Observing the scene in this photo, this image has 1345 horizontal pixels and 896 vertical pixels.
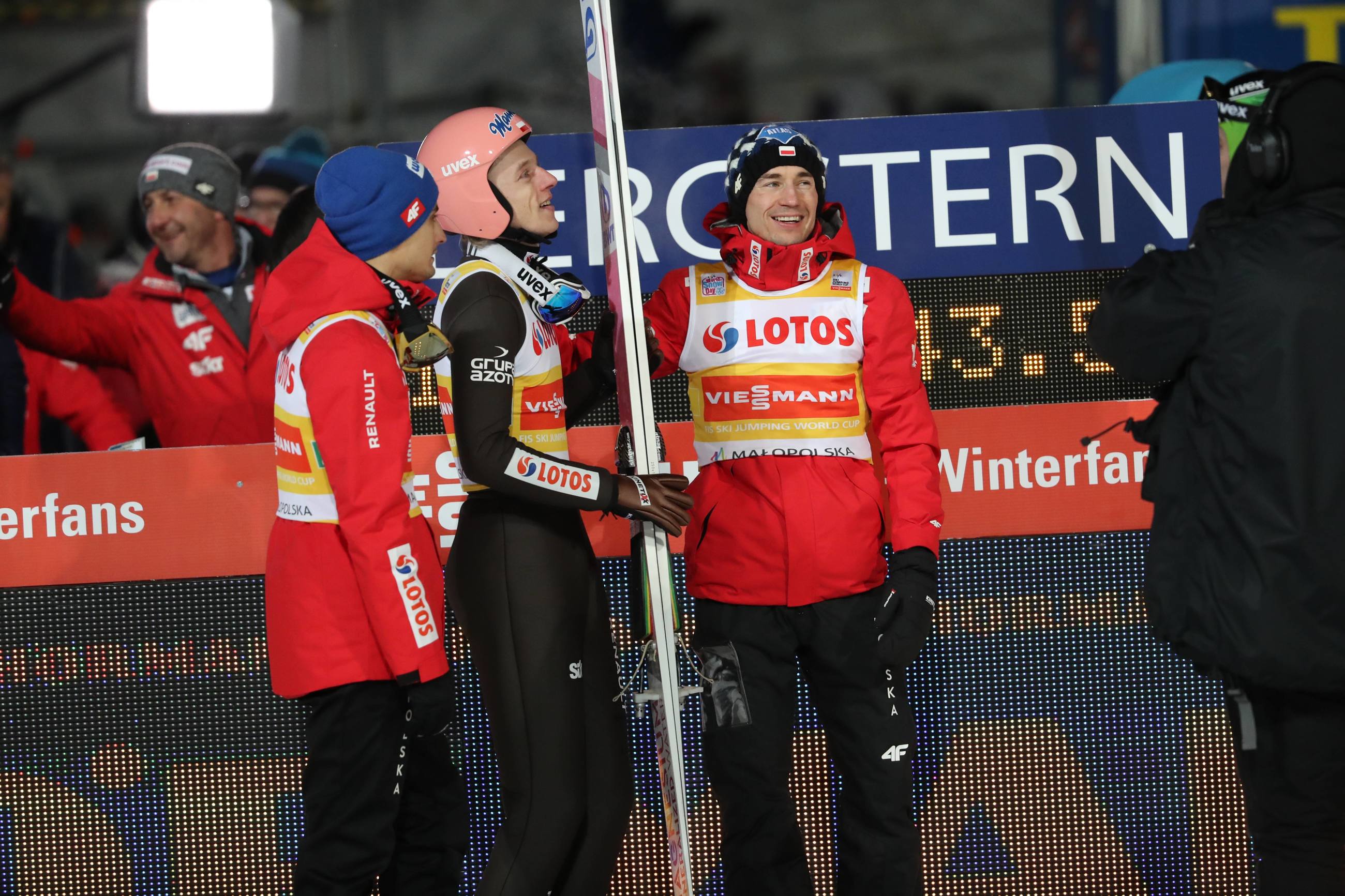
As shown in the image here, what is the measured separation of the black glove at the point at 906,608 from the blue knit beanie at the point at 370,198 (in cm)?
115

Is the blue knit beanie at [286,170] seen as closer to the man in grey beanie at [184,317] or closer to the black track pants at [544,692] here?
the man in grey beanie at [184,317]

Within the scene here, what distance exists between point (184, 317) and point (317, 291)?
5.06 feet

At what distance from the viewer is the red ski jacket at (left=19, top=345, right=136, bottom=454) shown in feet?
13.8

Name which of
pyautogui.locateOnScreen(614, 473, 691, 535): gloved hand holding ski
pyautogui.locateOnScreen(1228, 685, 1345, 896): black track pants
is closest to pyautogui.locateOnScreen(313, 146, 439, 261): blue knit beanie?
pyautogui.locateOnScreen(614, 473, 691, 535): gloved hand holding ski

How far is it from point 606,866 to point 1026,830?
1246 mm

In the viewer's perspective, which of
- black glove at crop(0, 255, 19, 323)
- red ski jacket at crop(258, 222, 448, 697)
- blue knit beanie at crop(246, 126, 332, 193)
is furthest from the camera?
blue knit beanie at crop(246, 126, 332, 193)

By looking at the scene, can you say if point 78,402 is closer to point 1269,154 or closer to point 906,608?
point 906,608

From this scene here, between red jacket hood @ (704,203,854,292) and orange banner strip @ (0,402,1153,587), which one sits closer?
red jacket hood @ (704,203,854,292)

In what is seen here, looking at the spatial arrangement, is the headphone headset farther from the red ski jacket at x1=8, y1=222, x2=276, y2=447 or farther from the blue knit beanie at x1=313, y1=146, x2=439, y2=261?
the red ski jacket at x1=8, y1=222, x2=276, y2=447

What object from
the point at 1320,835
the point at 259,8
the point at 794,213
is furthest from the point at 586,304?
the point at 259,8

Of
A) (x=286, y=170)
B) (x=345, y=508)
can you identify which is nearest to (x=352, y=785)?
(x=345, y=508)

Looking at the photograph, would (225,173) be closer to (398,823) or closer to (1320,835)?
(398,823)

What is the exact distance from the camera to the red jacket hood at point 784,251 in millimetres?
2961

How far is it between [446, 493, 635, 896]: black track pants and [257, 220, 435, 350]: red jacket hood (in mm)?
432
